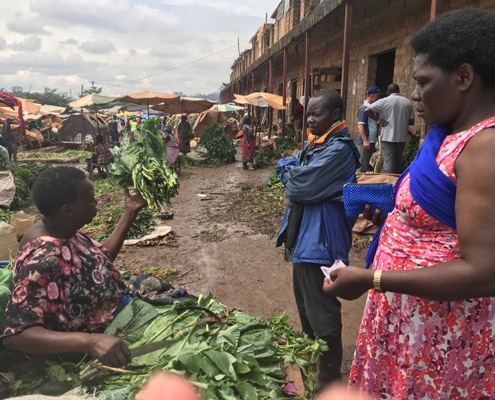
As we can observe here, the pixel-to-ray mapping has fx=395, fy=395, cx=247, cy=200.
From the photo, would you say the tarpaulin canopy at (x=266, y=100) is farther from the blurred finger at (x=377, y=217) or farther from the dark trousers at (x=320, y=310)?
the blurred finger at (x=377, y=217)

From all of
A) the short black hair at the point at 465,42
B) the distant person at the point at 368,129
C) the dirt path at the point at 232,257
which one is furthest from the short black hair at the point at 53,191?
the distant person at the point at 368,129

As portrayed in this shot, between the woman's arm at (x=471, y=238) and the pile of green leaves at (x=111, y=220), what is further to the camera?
the pile of green leaves at (x=111, y=220)

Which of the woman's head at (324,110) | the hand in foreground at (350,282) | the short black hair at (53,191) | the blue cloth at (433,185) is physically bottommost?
the hand in foreground at (350,282)

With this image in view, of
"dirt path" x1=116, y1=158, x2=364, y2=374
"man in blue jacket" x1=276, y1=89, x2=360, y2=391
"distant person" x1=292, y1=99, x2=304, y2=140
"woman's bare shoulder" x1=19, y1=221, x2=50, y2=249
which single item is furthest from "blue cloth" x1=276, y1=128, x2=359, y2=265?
"distant person" x1=292, y1=99, x2=304, y2=140

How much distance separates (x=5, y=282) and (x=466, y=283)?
212 cm

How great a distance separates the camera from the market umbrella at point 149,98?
13852mm

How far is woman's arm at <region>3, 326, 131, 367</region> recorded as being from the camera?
5.35ft

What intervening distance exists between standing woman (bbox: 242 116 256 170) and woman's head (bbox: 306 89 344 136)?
10.3m

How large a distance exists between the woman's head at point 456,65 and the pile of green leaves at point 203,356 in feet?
4.34

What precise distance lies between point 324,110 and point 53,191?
71.5 inches

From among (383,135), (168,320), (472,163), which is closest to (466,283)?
(472,163)

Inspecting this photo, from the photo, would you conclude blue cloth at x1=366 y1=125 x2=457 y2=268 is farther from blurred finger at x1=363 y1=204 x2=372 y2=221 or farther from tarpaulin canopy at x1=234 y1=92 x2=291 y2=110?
tarpaulin canopy at x1=234 y1=92 x2=291 y2=110

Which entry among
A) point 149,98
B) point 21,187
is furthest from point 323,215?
point 149,98

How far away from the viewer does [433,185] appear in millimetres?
1271
